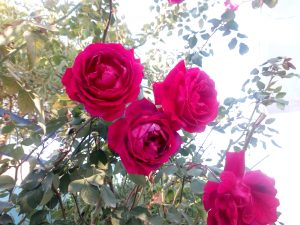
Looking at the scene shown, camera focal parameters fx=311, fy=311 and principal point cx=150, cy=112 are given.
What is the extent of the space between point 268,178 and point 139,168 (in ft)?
0.57

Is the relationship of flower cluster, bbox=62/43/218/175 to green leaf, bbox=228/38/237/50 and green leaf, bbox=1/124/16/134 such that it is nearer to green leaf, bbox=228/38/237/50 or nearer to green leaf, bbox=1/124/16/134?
green leaf, bbox=1/124/16/134

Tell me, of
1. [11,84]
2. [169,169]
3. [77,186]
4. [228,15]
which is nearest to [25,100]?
[11,84]

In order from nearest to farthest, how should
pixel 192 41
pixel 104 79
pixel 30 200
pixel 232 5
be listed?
pixel 104 79
pixel 30 200
pixel 232 5
pixel 192 41

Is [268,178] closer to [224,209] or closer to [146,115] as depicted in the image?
[224,209]

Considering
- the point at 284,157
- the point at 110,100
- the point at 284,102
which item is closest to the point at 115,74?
the point at 110,100

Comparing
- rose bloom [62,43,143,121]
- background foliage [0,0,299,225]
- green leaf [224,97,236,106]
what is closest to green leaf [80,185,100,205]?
background foliage [0,0,299,225]

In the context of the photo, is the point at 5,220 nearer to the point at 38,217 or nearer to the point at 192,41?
the point at 38,217

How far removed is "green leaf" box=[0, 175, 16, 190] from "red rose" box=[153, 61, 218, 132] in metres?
0.27

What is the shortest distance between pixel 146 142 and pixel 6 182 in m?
0.26

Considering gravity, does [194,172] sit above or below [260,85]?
below

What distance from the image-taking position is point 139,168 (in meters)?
0.37

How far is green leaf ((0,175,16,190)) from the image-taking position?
482 mm

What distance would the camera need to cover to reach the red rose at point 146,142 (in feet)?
1.20

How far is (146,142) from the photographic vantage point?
373mm
